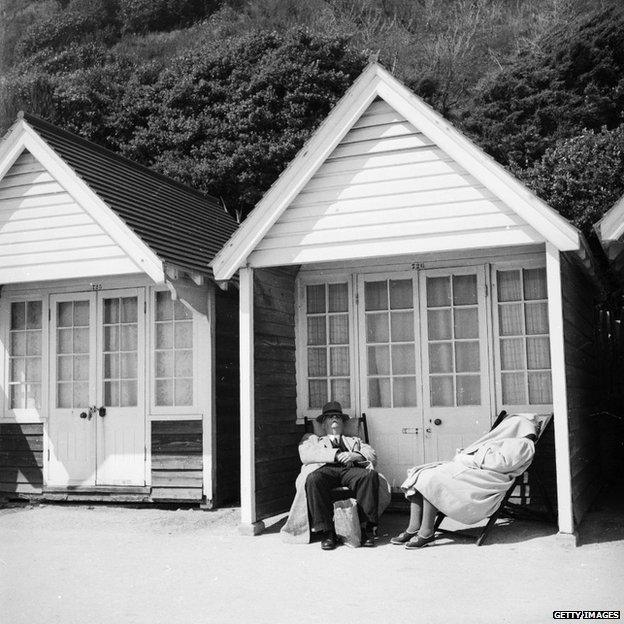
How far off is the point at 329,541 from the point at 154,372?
3.48 meters

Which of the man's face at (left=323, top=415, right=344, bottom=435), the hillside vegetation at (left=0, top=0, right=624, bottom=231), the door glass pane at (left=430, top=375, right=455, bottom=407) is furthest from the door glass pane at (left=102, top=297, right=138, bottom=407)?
the hillside vegetation at (left=0, top=0, right=624, bottom=231)

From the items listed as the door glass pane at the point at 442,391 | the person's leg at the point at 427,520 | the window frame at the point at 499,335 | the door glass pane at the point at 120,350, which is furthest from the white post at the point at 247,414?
the window frame at the point at 499,335

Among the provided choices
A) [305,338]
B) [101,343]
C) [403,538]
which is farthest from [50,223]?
[403,538]

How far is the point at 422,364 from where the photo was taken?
8414mm

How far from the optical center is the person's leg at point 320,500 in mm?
6848

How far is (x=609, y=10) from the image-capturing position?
73.2 ft

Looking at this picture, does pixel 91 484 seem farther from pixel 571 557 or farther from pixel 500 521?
pixel 571 557

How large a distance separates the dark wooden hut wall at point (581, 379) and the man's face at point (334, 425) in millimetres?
2198

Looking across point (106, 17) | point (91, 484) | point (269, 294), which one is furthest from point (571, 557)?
point (106, 17)

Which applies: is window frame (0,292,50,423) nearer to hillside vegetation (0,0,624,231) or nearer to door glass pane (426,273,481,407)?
door glass pane (426,273,481,407)

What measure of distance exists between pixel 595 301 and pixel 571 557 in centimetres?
492

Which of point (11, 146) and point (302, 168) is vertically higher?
point (11, 146)

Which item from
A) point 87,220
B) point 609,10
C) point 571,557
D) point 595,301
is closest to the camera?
point 571,557

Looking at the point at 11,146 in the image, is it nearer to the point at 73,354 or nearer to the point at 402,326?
the point at 73,354
